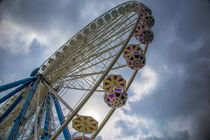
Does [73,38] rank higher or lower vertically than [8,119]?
higher

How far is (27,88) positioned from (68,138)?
4.53 metres

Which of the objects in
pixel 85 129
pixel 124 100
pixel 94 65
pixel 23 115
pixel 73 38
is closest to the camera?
pixel 85 129

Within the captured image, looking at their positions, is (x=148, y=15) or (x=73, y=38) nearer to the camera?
(x=148, y=15)

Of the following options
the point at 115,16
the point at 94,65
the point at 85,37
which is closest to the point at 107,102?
the point at 94,65

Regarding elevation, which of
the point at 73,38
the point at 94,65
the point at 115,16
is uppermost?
the point at 115,16

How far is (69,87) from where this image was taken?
10.1 m

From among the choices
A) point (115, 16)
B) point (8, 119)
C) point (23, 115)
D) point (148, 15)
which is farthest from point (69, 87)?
point (148, 15)

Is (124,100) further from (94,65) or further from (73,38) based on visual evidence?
(73,38)

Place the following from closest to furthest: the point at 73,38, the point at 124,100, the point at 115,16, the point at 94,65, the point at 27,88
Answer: the point at 124,100 → the point at 94,65 → the point at 27,88 → the point at 115,16 → the point at 73,38

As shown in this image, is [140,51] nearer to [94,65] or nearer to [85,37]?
[94,65]

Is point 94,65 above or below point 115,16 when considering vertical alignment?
below

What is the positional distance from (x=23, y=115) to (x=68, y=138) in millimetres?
2843

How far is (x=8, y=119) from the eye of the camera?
1077cm

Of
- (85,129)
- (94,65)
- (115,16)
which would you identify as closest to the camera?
(85,129)
